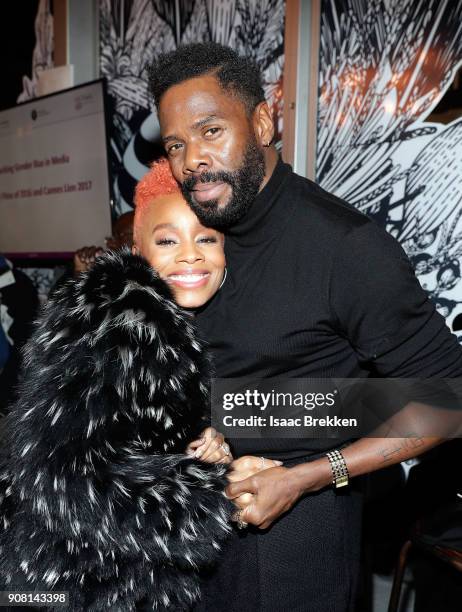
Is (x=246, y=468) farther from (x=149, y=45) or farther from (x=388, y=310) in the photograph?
(x=149, y=45)

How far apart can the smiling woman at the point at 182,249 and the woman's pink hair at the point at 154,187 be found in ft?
0.05

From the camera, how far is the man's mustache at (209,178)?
4.74ft

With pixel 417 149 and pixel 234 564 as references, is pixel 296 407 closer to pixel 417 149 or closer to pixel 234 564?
pixel 234 564

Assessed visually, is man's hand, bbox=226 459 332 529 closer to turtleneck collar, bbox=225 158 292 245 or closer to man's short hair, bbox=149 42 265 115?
turtleneck collar, bbox=225 158 292 245

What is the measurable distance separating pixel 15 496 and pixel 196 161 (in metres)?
0.88

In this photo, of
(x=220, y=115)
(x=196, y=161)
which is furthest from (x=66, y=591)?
(x=220, y=115)

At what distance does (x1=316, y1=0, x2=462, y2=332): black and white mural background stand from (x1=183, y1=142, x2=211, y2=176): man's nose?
1.34 meters

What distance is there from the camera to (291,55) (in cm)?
282

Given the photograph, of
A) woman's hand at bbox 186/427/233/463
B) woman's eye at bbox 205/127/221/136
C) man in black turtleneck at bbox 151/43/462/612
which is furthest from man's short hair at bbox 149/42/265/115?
woman's hand at bbox 186/427/233/463

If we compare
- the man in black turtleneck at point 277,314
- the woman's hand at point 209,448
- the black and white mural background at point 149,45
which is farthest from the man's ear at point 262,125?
the black and white mural background at point 149,45

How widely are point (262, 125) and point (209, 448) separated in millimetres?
833

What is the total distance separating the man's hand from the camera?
1345 mm

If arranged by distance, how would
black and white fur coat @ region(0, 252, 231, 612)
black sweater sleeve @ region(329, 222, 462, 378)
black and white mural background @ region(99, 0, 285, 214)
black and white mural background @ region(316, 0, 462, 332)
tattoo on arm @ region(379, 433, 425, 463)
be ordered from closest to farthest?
1. black and white fur coat @ region(0, 252, 231, 612)
2. black sweater sleeve @ region(329, 222, 462, 378)
3. tattoo on arm @ region(379, 433, 425, 463)
4. black and white mural background @ region(316, 0, 462, 332)
5. black and white mural background @ region(99, 0, 285, 214)

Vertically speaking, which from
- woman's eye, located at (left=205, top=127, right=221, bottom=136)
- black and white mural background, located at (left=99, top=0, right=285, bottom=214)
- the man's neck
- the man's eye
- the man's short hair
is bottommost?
the man's neck
